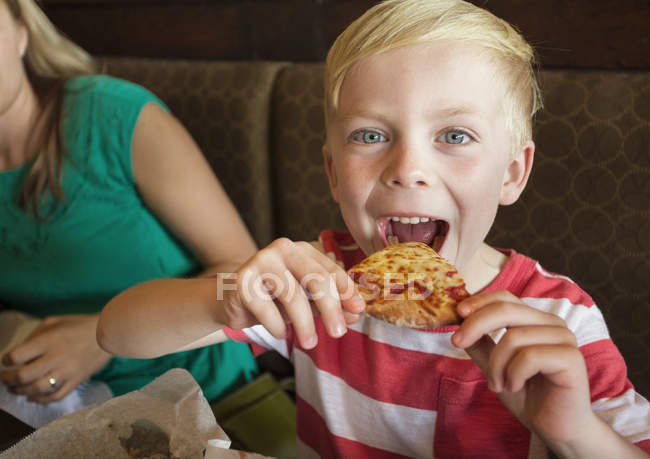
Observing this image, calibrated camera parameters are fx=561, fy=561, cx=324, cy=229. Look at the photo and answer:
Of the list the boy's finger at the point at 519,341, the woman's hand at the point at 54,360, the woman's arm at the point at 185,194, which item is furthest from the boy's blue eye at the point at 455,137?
the woman's hand at the point at 54,360

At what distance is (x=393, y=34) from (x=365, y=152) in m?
0.23

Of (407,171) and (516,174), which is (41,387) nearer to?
(407,171)

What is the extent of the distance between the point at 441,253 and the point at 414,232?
86mm

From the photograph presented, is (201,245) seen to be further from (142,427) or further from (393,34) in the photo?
(393,34)

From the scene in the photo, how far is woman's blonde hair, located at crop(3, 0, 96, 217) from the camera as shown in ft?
5.51

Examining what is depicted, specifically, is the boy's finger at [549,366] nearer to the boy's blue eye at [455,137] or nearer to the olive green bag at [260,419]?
the boy's blue eye at [455,137]

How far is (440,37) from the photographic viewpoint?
3.43 ft

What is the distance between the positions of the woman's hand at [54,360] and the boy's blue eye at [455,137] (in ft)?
3.57

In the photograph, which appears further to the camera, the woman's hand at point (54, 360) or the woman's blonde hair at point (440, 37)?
the woman's hand at point (54, 360)

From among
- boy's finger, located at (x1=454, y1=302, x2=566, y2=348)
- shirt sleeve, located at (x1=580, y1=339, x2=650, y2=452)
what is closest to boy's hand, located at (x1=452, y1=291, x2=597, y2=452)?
boy's finger, located at (x1=454, y1=302, x2=566, y2=348)

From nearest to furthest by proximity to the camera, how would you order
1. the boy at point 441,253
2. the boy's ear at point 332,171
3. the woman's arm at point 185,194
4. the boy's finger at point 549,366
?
the boy's finger at point 549,366 < the boy at point 441,253 < the boy's ear at point 332,171 < the woman's arm at point 185,194

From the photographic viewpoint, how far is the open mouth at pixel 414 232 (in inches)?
45.5

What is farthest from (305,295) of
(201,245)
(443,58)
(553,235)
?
(553,235)

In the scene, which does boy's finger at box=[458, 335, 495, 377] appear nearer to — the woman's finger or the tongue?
the tongue
